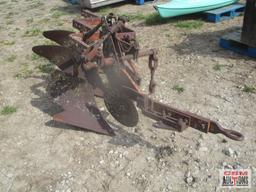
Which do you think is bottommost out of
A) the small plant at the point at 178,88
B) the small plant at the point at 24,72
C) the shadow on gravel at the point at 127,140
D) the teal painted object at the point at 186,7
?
the shadow on gravel at the point at 127,140

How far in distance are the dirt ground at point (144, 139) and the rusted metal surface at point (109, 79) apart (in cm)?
27

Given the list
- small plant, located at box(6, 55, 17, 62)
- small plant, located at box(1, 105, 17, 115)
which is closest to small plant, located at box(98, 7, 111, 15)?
small plant, located at box(6, 55, 17, 62)

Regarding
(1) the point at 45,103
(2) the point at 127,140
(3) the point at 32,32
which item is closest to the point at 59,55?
(1) the point at 45,103

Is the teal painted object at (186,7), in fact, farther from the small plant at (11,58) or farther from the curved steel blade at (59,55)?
the curved steel blade at (59,55)

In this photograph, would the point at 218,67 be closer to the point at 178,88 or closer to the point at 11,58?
the point at 178,88

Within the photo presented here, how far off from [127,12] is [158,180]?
233 inches

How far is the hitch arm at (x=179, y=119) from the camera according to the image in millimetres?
2926

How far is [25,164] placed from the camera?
12.2 feet

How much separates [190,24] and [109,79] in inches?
149

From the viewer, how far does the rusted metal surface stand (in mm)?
3552

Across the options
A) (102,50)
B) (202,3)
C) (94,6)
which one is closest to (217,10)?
(202,3)

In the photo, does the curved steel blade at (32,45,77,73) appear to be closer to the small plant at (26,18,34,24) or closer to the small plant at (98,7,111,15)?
the small plant at (26,18,34,24)

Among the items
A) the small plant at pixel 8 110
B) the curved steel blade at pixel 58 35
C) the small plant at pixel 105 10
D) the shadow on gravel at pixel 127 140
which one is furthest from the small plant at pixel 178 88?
the small plant at pixel 105 10

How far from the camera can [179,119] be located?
312 cm
